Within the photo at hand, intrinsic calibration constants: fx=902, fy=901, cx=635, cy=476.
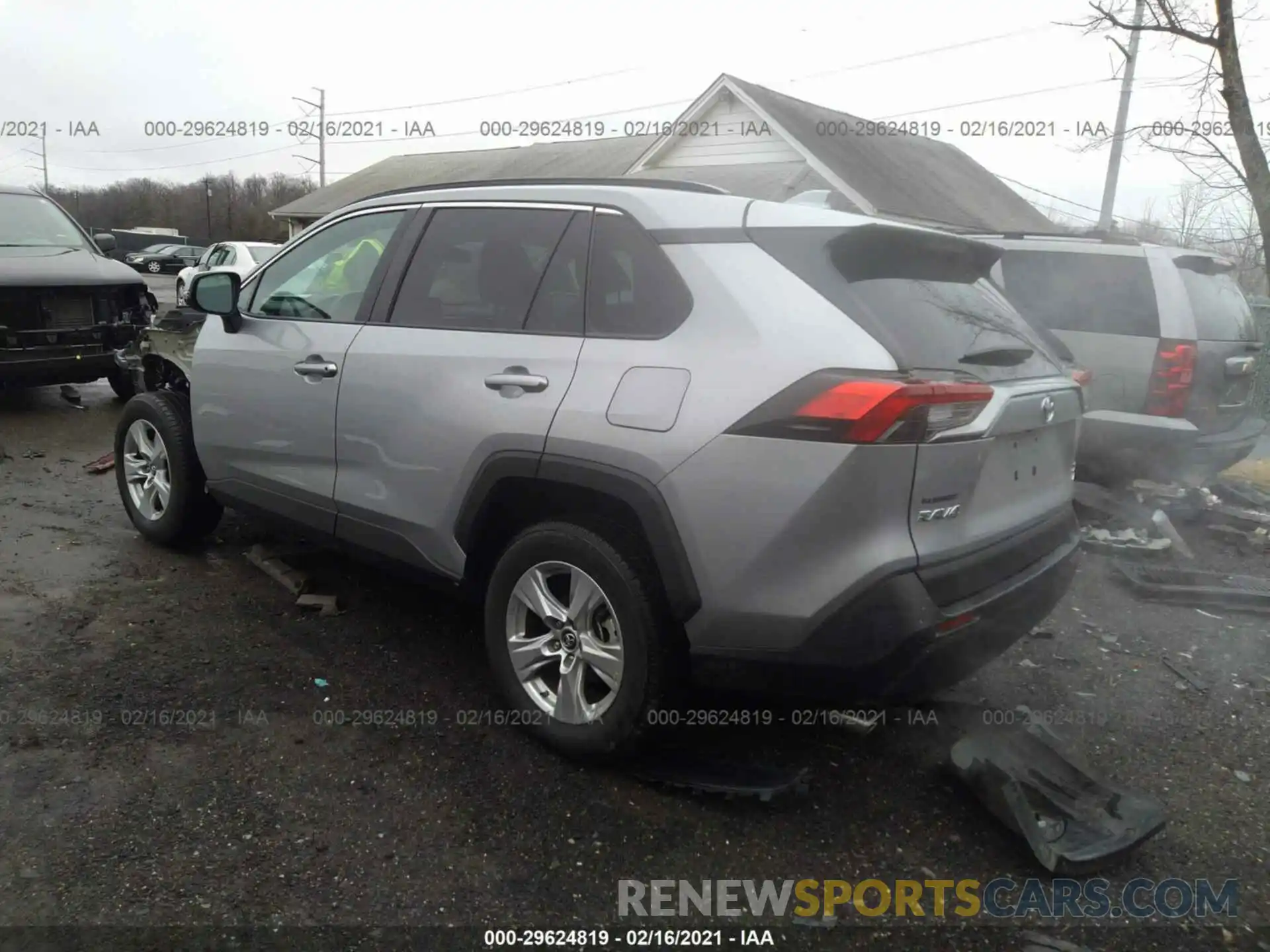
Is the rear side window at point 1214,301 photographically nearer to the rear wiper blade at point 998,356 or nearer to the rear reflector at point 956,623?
the rear wiper blade at point 998,356

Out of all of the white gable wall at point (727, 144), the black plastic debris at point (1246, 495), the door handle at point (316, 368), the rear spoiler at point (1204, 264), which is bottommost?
the black plastic debris at point (1246, 495)

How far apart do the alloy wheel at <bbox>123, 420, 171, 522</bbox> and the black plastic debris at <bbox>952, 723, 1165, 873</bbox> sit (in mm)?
4035

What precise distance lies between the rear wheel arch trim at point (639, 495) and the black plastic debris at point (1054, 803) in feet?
3.58

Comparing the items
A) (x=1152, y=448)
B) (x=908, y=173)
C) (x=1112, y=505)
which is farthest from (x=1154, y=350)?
(x=908, y=173)

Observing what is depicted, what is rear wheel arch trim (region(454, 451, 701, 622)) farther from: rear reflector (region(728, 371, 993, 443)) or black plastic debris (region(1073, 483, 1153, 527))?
black plastic debris (region(1073, 483, 1153, 527))

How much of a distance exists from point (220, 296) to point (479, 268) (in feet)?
5.07

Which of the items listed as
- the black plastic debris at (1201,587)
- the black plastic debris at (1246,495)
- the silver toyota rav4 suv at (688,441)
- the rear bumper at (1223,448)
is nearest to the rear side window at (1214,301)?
the rear bumper at (1223,448)

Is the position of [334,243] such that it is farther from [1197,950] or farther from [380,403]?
[1197,950]

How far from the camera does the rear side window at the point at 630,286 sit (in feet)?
8.91

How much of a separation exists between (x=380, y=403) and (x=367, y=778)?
4.34ft

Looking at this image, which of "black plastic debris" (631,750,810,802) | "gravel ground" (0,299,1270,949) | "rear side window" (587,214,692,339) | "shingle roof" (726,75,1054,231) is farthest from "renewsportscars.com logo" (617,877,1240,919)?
"shingle roof" (726,75,1054,231)

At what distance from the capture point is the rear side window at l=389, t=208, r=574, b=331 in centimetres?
313

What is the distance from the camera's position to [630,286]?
284 cm

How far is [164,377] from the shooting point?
5570 millimetres
